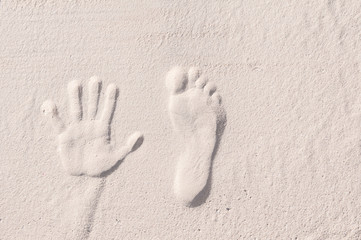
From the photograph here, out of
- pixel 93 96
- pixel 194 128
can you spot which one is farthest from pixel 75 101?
pixel 194 128

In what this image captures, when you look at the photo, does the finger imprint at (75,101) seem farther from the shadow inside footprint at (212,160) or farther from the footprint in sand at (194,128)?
the shadow inside footprint at (212,160)

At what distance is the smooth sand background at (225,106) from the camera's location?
99 cm

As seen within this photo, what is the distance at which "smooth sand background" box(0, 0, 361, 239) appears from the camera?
0.99m

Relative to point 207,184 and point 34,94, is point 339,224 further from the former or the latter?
point 34,94

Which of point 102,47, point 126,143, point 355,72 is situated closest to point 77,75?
point 102,47

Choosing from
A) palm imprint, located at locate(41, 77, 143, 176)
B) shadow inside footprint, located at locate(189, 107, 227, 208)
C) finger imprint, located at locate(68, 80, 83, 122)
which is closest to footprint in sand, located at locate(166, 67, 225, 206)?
shadow inside footprint, located at locate(189, 107, 227, 208)

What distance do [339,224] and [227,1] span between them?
56 cm

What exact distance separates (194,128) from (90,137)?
9.3 inches

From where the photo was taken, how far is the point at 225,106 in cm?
101

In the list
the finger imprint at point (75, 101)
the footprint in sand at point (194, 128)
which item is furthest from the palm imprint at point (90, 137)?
the footprint in sand at point (194, 128)

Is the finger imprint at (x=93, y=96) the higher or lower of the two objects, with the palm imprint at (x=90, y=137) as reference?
higher

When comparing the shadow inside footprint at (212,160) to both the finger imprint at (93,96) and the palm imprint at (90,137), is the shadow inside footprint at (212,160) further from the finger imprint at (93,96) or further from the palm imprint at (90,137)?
the finger imprint at (93,96)

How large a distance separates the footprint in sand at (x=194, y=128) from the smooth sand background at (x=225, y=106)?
0.08 ft

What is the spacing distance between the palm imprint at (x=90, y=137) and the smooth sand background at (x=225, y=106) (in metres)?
0.02
